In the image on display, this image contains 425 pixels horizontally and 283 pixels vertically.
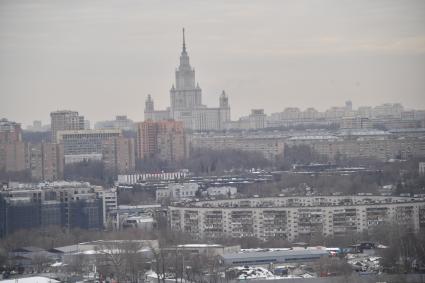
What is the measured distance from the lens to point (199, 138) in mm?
51344

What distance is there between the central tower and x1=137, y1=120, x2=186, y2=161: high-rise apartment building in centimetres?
1760

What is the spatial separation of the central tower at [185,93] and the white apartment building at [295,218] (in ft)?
133

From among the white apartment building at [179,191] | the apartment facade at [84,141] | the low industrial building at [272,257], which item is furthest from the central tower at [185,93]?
the low industrial building at [272,257]

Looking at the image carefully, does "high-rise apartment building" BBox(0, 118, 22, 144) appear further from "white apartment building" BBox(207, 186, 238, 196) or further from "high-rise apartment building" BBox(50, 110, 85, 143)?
"white apartment building" BBox(207, 186, 238, 196)

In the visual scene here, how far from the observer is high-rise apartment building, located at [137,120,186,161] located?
4491 cm

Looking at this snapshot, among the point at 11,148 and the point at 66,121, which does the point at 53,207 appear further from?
the point at 66,121

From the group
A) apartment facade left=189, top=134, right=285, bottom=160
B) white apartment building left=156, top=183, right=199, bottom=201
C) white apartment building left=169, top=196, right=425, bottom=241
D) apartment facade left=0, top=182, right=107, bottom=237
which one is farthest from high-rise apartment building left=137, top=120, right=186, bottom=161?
white apartment building left=169, top=196, right=425, bottom=241

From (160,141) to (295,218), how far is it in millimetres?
22628

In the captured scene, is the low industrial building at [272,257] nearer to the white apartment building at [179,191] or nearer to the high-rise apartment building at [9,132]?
the white apartment building at [179,191]

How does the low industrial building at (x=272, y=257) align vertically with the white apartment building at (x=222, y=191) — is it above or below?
below

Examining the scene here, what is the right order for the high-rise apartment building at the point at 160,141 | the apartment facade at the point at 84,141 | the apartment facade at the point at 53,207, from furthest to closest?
the high-rise apartment building at the point at 160,141 < the apartment facade at the point at 84,141 < the apartment facade at the point at 53,207

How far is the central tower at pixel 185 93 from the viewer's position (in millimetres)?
65562

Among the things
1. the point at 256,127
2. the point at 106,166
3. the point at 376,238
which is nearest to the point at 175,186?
the point at 106,166

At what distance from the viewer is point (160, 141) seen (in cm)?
4603
